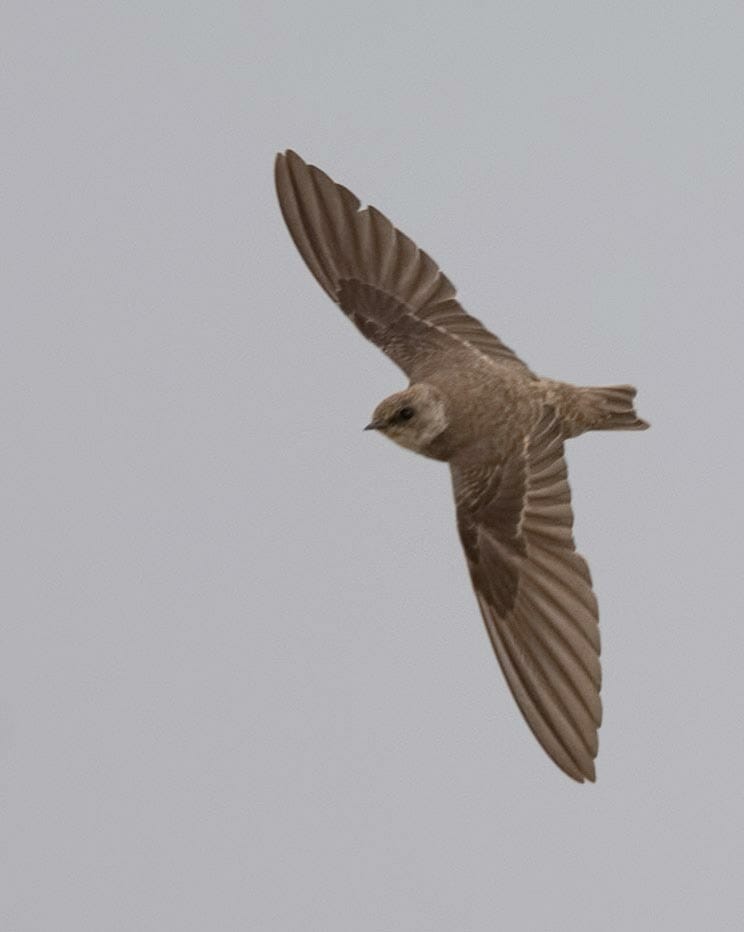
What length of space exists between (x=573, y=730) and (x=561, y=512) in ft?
2.14

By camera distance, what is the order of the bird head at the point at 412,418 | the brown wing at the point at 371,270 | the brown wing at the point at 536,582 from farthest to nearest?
the brown wing at the point at 371,270, the bird head at the point at 412,418, the brown wing at the point at 536,582

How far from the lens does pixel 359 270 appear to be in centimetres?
725

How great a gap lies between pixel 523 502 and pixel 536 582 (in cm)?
24

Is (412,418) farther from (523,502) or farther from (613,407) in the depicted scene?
(613,407)

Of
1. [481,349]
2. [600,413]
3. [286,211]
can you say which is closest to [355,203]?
[286,211]

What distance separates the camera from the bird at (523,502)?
615 centimetres

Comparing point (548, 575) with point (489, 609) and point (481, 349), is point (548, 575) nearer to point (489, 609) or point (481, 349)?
point (489, 609)

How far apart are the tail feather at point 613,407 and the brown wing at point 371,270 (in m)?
0.48

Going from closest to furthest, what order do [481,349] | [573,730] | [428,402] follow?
[573,730] < [428,402] < [481,349]

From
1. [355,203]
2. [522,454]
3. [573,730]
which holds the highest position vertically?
[355,203]

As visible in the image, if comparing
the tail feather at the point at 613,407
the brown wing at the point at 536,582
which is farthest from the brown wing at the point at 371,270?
the brown wing at the point at 536,582

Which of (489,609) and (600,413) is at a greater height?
(600,413)

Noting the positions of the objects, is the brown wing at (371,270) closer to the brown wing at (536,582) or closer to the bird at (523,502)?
the bird at (523,502)

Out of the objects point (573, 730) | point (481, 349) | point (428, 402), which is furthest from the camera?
point (481, 349)
